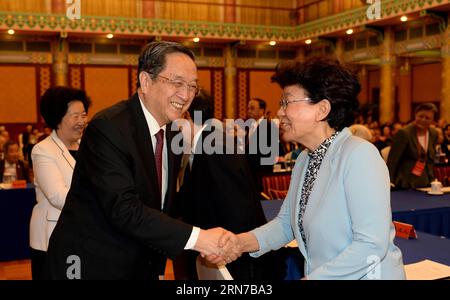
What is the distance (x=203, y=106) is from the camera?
122 inches

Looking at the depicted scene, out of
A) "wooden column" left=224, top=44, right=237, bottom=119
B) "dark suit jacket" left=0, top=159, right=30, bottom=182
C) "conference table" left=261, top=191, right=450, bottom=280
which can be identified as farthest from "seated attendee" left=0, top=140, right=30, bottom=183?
"wooden column" left=224, top=44, right=237, bottom=119

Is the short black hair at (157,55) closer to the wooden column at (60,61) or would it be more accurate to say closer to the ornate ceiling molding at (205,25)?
the ornate ceiling molding at (205,25)

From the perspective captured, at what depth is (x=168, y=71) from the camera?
193 centimetres

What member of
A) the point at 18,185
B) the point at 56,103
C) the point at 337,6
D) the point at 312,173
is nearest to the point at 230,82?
the point at 337,6

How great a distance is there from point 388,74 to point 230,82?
5.23m

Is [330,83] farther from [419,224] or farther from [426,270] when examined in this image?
[419,224]

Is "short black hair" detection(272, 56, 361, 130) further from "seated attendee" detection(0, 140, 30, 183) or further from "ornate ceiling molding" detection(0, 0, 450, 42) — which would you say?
"ornate ceiling molding" detection(0, 0, 450, 42)

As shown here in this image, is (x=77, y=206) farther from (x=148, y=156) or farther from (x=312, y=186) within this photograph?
(x=312, y=186)

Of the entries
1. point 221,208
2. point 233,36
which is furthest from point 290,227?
point 233,36

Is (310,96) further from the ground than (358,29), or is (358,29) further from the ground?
(358,29)

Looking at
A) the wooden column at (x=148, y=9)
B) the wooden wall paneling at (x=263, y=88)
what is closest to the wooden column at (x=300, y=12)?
the wooden wall paneling at (x=263, y=88)

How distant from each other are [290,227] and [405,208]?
2031 millimetres

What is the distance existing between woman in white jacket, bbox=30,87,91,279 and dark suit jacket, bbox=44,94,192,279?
2.64 ft

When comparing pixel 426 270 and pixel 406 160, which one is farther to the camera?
pixel 406 160
